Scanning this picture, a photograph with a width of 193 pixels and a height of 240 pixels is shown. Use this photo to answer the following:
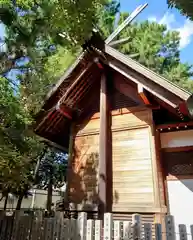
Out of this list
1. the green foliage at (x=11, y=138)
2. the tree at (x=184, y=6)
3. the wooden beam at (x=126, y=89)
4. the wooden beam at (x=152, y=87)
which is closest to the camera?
the tree at (x=184, y=6)

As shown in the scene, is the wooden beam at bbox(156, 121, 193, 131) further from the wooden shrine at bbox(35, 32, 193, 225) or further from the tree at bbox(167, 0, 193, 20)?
the tree at bbox(167, 0, 193, 20)

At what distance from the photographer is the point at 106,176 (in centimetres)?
645

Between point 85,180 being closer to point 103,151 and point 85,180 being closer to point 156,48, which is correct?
point 103,151

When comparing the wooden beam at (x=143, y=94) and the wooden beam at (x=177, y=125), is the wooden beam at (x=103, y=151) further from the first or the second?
the wooden beam at (x=177, y=125)

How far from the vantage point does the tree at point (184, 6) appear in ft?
9.12

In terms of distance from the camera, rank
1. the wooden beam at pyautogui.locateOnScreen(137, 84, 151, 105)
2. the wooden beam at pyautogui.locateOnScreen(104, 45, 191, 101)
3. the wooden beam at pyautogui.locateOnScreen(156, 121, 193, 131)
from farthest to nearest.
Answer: the wooden beam at pyautogui.locateOnScreen(137, 84, 151, 105) → the wooden beam at pyautogui.locateOnScreen(156, 121, 193, 131) → the wooden beam at pyautogui.locateOnScreen(104, 45, 191, 101)

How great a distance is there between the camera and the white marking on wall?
6.24 meters

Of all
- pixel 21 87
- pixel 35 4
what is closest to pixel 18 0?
pixel 35 4

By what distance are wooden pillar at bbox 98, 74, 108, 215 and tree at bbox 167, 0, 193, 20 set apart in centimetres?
437

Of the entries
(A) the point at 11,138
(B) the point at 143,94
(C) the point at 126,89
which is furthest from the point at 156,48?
(A) the point at 11,138

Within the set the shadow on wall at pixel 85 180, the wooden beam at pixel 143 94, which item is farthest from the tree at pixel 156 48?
the shadow on wall at pixel 85 180

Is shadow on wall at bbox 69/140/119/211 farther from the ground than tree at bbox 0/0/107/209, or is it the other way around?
tree at bbox 0/0/107/209

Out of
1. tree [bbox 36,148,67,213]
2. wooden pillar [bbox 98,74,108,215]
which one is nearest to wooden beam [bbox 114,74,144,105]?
wooden pillar [bbox 98,74,108,215]

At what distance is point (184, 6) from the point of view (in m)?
2.82
